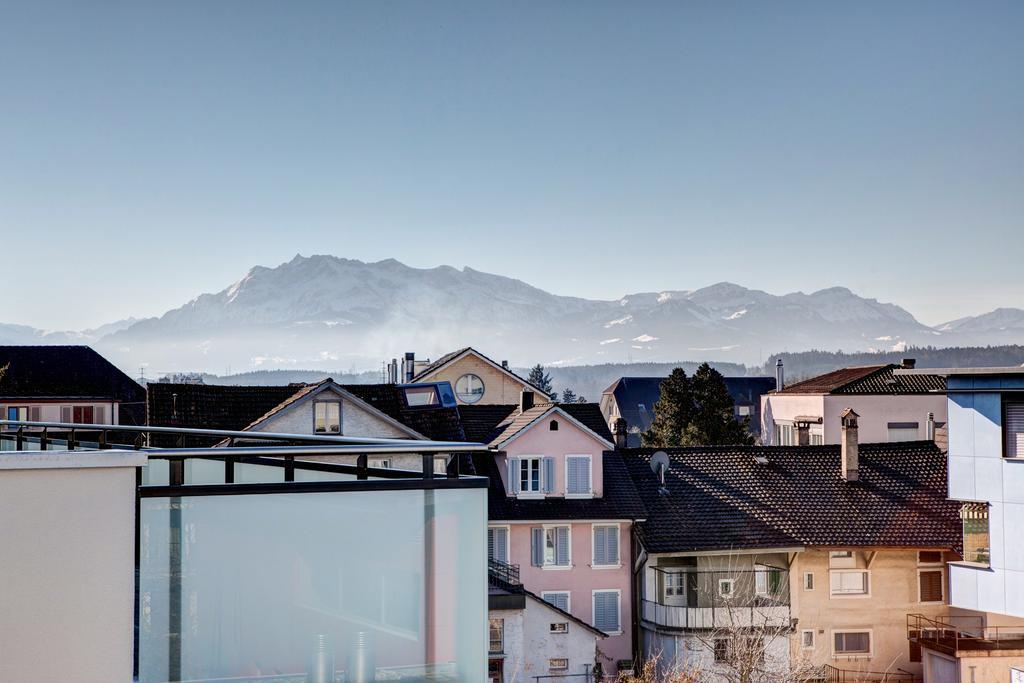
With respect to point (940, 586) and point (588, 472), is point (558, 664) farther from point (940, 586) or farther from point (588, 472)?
point (940, 586)

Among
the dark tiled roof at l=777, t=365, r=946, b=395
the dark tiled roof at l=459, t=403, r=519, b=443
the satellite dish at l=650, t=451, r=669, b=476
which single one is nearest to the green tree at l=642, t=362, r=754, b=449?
the dark tiled roof at l=777, t=365, r=946, b=395

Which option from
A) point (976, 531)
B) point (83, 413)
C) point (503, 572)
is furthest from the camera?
point (83, 413)

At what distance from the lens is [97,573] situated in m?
5.52

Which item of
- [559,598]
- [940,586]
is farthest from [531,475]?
[940,586]

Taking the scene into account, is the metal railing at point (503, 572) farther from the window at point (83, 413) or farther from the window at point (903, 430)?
the window at point (83, 413)

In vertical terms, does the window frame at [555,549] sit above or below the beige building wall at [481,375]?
below

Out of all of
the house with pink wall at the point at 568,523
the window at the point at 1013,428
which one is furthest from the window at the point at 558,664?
the window at the point at 1013,428

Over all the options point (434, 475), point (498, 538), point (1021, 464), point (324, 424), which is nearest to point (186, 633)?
point (434, 475)

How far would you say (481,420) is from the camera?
42812 millimetres

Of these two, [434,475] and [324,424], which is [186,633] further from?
[324,424]

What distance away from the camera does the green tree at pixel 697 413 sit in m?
55.6

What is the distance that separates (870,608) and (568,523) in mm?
10229

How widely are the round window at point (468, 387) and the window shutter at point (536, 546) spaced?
91.6 ft

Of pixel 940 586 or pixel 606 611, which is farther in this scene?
pixel 606 611
